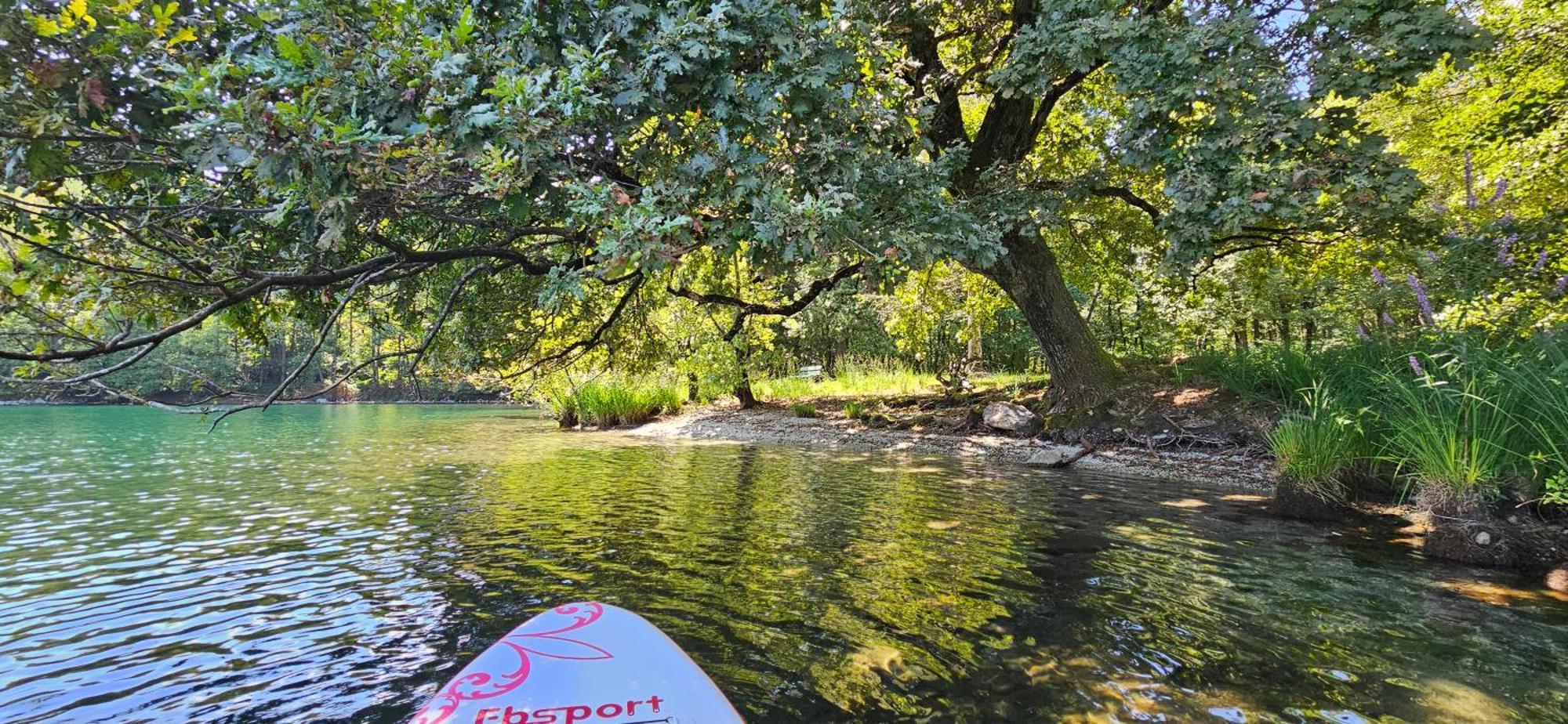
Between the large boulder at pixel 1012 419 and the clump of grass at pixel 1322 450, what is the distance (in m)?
5.21

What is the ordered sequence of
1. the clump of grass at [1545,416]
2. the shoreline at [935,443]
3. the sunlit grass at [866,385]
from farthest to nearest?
the sunlit grass at [866,385] → the shoreline at [935,443] → the clump of grass at [1545,416]

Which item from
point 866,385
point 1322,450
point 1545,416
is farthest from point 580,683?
point 866,385

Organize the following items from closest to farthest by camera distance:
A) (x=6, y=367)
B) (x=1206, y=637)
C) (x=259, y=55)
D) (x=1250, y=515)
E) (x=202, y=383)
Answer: (x=259, y=55) → (x=1206, y=637) → (x=202, y=383) → (x=6, y=367) → (x=1250, y=515)

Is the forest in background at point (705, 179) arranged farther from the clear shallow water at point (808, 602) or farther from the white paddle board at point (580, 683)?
the white paddle board at point (580, 683)

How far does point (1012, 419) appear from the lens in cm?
1265

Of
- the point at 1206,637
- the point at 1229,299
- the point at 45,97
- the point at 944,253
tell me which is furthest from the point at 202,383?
the point at 1229,299

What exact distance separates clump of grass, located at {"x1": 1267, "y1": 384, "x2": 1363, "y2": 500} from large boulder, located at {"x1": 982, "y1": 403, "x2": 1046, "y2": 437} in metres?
5.21

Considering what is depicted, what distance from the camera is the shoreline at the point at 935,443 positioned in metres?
9.04

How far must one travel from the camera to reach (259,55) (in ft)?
10.9

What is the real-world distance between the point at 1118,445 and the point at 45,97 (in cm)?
1206

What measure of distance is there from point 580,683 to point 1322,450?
7499 millimetres

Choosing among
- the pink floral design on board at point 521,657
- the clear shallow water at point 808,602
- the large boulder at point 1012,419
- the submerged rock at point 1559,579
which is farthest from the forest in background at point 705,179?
the large boulder at point 1012,419

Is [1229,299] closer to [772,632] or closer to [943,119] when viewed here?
[943,119]

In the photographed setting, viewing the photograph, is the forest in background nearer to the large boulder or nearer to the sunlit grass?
the large boulder
